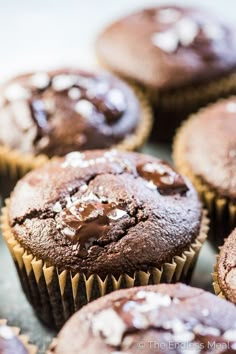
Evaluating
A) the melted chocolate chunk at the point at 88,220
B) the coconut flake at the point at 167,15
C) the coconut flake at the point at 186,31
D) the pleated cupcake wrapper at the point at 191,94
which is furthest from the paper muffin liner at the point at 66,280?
the coconut flake at the point at 167,15

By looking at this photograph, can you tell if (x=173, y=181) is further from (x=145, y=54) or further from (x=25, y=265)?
(x=145, y=54)

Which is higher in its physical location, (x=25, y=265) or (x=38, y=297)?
(x=25, y=265)

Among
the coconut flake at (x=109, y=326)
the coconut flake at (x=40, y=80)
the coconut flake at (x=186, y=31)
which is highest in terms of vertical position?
the coconut flake at (x=40, y=80)

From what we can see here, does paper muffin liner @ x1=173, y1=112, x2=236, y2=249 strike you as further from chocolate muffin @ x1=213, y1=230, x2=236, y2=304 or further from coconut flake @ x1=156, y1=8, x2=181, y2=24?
coconut flake @ x1=156, y1=8, x2=181, y2=24

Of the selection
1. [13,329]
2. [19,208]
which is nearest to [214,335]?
[13,329]

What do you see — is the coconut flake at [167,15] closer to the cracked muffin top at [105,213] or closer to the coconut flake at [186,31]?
the coconut flake at [186,31]

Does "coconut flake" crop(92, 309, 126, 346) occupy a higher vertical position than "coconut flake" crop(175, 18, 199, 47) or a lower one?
lower

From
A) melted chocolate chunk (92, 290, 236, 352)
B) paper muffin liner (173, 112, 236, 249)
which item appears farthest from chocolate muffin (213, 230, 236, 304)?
paper muffin liner (173, 112, 236, 249)
